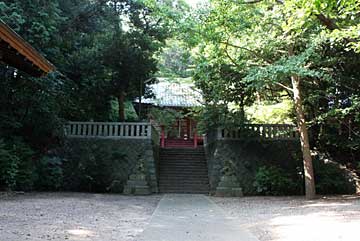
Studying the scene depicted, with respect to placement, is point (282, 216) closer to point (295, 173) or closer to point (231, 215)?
point (231, 215)

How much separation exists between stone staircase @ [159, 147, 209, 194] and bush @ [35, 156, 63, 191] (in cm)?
406

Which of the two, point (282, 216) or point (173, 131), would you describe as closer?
point (282, 216)

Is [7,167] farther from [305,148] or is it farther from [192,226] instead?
[305,148]

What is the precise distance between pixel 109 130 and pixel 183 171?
12.8 ft

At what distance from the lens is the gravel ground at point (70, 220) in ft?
20.4

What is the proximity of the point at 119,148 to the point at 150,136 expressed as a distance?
1.38 metres

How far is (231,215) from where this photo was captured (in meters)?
9.25

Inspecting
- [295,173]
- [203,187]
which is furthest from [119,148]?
[295,173]

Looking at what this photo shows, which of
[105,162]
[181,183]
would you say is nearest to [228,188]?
[181,183]

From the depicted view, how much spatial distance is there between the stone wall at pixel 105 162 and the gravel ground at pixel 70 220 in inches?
149

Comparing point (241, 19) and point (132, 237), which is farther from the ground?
point (241, 19)

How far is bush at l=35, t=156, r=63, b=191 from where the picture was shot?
48.0ft

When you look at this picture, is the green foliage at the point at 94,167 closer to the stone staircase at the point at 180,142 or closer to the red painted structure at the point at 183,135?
the red painted structure at the point at 183,135

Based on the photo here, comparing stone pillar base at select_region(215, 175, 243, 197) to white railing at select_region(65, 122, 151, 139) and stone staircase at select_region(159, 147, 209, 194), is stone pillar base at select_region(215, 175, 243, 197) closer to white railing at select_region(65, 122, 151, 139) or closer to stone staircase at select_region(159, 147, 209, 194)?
stone staircase at select_region(159, 147, 209, 194)
